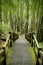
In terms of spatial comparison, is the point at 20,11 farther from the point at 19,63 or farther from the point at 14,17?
the point at 19,63

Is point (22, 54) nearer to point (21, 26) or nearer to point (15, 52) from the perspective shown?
point (15, 52)

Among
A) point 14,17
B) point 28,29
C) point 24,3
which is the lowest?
point 28,29

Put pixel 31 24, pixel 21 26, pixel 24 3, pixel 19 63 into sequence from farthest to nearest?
pixel 21 26 < pixel 31 24 < pixel 24 3 < pixel 19 63

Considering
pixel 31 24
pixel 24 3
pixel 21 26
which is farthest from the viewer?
pixel 21 26

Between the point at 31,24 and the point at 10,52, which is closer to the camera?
the point at 10,52

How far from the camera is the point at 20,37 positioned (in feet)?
56.5

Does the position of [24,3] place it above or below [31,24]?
above

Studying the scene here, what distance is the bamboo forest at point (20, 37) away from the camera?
28.6ft

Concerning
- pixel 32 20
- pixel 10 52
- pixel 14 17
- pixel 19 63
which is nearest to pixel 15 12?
pixel 14 17

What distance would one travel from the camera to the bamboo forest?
8.72 meters

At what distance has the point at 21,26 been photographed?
2922cm

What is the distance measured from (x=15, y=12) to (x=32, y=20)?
10.4ft

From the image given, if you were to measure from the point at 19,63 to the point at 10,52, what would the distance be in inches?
88.0

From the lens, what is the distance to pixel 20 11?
2872 cm
